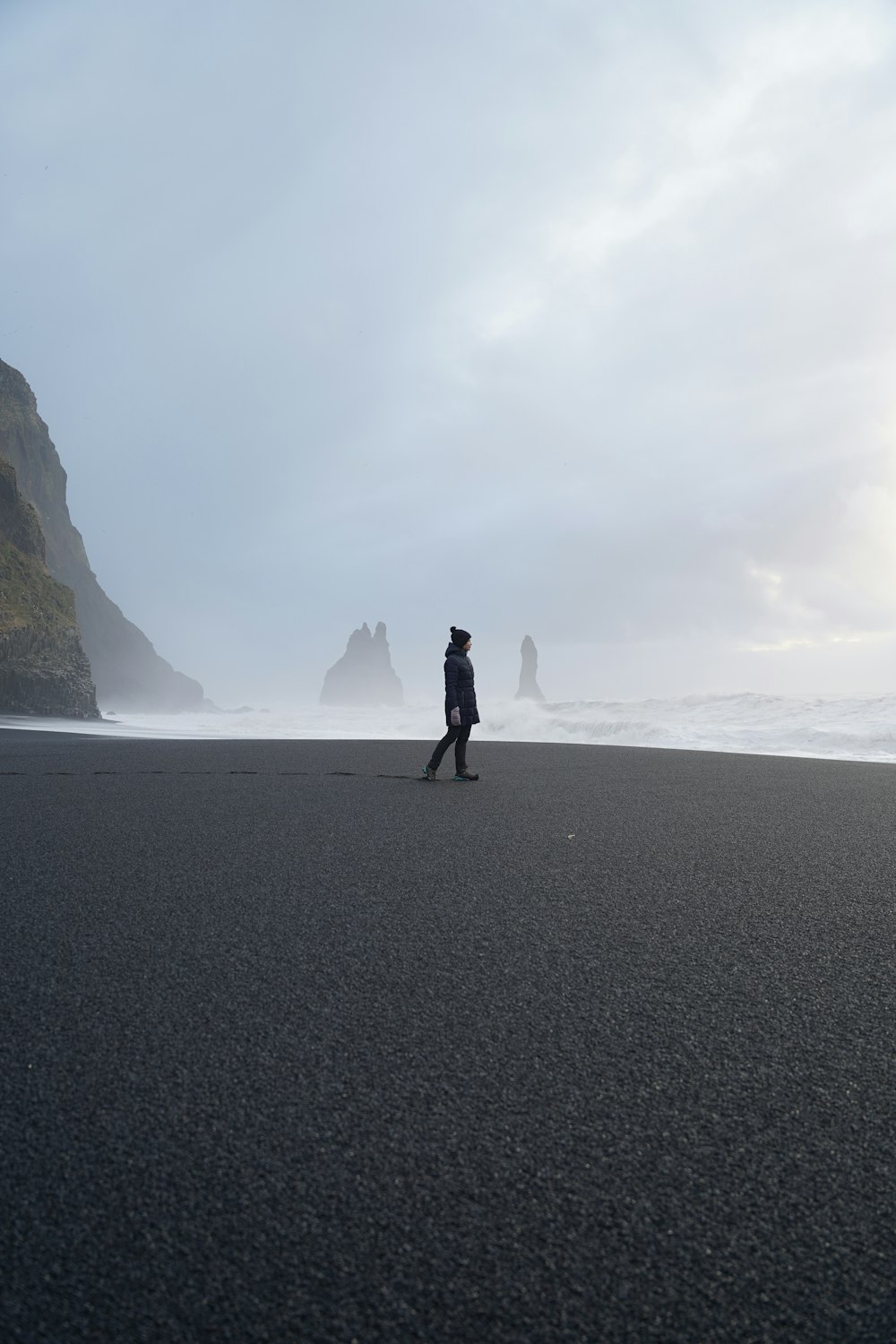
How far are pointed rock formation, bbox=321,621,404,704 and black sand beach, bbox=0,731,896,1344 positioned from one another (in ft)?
548

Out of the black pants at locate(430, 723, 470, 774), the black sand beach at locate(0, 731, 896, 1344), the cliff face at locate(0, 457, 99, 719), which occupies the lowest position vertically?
the black sand beach at locate(0, 731, 896, 1344)

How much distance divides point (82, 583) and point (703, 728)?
90018 millimetres

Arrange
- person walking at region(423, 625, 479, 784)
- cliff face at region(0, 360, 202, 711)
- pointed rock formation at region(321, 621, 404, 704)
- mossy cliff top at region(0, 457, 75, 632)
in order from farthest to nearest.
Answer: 1. pointed rock formation at region(321, 621, 404, 704)
2. cliff face at region(0, 360, 202, 711)
3. mossy cliff top at region(0, 457, 75, 632)
4. person walking at region(423, 625, 479, 784)

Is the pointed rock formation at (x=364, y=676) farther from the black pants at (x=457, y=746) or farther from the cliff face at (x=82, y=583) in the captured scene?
the black pants at (x=457, y=746)

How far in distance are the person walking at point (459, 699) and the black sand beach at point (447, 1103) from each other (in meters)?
4.74

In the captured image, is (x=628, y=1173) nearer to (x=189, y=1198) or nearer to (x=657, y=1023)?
(x=657, y=1023)

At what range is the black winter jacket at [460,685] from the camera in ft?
30.1

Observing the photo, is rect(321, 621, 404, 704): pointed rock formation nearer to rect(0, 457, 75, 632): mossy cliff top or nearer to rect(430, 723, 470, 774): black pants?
rect(0, 457, 75, 632): mossy cliff top

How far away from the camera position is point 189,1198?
1550 mm

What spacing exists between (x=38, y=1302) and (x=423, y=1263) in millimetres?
752

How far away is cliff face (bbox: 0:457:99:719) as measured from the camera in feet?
138

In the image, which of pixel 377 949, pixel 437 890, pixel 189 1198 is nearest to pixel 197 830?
pixel 437 890

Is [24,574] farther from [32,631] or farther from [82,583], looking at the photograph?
[82,583]

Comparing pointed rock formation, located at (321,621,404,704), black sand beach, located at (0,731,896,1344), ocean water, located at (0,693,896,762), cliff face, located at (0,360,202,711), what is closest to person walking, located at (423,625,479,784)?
black sand beach, located at (0,731,896,1344)
